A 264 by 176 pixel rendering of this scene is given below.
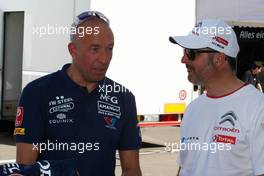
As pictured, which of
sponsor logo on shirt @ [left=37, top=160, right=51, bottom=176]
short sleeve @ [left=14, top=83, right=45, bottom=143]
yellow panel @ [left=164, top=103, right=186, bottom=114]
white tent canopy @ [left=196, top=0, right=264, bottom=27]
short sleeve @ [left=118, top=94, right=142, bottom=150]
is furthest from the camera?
white tent canopy @ [left=196, top=0, right=264, bottom=27]

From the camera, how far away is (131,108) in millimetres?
2592

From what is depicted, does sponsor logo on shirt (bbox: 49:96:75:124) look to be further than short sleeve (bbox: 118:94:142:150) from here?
No

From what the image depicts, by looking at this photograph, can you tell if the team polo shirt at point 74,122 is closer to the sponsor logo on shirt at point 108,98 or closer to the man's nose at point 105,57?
the sponsor logo on shirt at point 108,98

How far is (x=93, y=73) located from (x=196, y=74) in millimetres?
544

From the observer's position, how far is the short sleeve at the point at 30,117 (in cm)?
236

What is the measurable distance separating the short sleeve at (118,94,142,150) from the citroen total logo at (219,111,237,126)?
0.42 metres

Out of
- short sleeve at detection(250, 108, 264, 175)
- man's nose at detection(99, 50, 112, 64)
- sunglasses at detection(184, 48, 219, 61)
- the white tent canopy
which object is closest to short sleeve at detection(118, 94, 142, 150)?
man's nose at detection(99, 50, 112, 64)

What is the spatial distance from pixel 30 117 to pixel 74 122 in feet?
0.66

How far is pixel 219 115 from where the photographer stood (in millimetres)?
2549

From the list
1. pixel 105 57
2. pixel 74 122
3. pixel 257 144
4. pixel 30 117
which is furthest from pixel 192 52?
pixel 30 117

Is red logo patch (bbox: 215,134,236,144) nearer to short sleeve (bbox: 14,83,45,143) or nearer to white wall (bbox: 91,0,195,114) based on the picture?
short sleeve (bbox: 14,83,45,143)

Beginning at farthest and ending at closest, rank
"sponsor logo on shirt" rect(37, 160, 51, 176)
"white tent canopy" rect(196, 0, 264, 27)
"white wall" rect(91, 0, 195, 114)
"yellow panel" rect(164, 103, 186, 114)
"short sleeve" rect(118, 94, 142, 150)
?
"white tent canopy" rect(196, 0, 264, 27), "yellow panel" rect(164, 103, 186, 114), "white wall" rect(91, 0, 195, 114), "short sleeve" rect(118, 94, 142, 150), "sponsor logo on shirt" rect(37, 160, 51, 176)

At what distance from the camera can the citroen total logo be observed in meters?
2.47

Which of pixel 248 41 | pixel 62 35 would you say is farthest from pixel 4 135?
pixel 248 41
